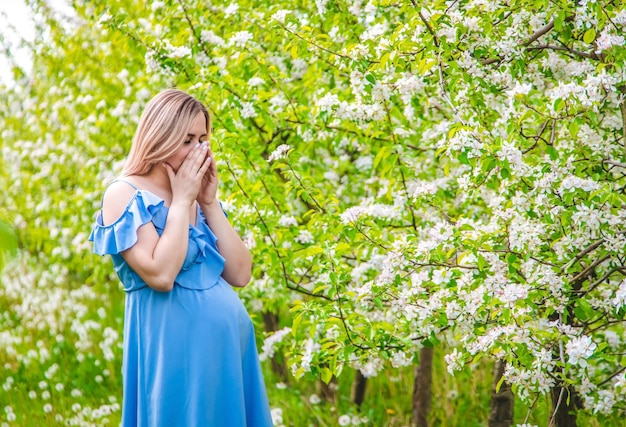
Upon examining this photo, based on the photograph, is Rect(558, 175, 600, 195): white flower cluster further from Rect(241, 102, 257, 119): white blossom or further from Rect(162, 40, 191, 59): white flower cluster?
Rect(162, 40, 191, 59): white flower cluster

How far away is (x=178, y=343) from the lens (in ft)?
7.92

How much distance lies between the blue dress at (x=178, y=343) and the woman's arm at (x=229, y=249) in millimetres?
158

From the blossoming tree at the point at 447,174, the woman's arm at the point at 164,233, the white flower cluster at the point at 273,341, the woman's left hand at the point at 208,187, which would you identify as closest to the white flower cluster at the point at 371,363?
the blossoming tree at the point at 447,174

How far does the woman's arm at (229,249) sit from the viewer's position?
2.70m

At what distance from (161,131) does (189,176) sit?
0.61 ft

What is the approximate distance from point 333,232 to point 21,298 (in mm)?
5836

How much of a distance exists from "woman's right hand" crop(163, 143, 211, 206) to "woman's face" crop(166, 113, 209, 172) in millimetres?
17

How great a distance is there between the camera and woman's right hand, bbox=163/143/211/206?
2.47m

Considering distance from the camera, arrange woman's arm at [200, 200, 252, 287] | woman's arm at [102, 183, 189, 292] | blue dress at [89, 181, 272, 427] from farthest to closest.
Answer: woman's arm at [200, 200, 252, 287] < blue dress at [89, 181, 272, 427] < woman's arm at [102, 183, 189, 292]

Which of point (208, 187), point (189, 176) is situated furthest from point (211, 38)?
point (189, 176)

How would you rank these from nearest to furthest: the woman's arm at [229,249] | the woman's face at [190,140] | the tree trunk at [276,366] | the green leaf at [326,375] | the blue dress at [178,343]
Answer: the blue dress at [178,343]
the woman's face at [190,140]
the woman's arm at [229,249]
the green leaf at [326,375]
the tree trunk at [276,366]

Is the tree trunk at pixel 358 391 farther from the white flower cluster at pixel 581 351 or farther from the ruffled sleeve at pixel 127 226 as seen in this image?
the ruffled sleeve at pixel 127 226

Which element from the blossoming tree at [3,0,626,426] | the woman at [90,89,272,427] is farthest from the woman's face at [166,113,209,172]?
the blossoming tree at [3,0,626,426]

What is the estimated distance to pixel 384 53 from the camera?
3.03 meters
